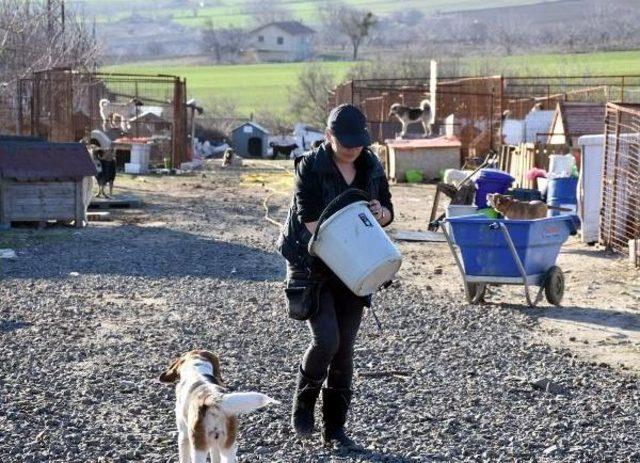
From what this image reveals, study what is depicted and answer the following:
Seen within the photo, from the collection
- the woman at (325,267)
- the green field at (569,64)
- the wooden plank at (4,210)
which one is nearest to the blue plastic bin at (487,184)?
the wooden plank at (4,210)

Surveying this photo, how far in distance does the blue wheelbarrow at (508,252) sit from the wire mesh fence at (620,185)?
12.7ft

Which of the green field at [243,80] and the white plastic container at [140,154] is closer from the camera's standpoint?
the white plastic container at [140,154]

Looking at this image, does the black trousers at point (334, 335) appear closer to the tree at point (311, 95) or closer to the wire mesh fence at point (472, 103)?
the wire mesh fence at point (472, 103)

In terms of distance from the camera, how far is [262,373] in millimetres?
8695

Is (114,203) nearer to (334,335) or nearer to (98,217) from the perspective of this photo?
(98,217)

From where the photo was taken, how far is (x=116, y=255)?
1564cm

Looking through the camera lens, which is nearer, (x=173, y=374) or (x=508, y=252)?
(x=173, y=374)

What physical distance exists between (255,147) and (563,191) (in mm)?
31444

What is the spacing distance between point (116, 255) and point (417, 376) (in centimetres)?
772

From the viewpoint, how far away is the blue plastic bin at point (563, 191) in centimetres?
1786

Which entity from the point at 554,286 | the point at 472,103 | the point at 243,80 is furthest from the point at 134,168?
the point at 243,80

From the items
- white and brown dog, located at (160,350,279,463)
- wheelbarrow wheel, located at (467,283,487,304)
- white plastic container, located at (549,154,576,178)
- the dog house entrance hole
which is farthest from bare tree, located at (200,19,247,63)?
white and brown dog, located at (160,350,279,463)

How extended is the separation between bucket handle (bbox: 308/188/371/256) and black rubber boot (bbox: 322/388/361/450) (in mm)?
846

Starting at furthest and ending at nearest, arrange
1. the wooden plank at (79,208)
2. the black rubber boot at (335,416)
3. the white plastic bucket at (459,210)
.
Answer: the wooden plank at (79,208) → the white plastic bucket at (459,210) → the black rubber boot at (335,416)
